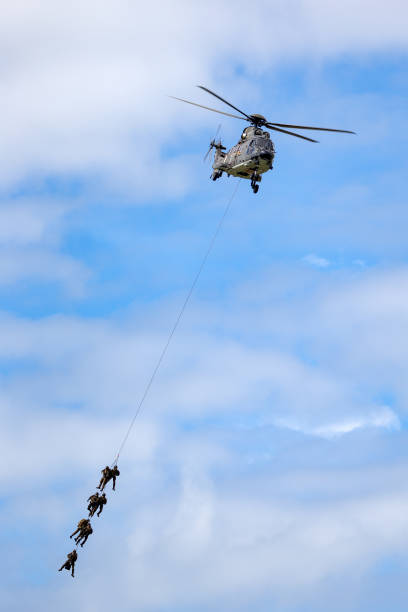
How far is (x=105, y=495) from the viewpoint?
74.8 meters

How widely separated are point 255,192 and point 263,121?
7.22 meters

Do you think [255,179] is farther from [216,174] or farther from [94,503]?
[94,503]

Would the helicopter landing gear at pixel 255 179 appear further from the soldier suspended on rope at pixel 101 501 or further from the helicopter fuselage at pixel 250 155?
the soldier suspended on rope at pixel 101 501

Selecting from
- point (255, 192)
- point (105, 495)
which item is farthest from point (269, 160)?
point (105, 495)

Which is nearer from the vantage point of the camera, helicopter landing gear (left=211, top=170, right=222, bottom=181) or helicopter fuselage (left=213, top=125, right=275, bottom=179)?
helicopter fuselage (left=213, top=125, right=275, bottom=179)

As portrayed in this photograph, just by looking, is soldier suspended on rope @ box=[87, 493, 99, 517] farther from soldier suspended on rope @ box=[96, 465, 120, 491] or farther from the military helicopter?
the military helicopter

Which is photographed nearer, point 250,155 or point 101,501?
point 101,501

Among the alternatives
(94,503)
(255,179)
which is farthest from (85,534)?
(255,179)

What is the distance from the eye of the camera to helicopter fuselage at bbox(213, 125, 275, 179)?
87.1 meters

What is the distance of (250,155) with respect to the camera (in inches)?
3457

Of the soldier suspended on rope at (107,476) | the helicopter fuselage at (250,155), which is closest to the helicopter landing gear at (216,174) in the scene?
the helicopter fuselage at (250,155)

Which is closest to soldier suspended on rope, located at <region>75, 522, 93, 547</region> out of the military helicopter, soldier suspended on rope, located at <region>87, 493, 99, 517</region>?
soldier suspended on rope, located at <region>87, 493, 99, 517</region>

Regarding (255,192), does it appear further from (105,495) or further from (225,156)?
(105,495)

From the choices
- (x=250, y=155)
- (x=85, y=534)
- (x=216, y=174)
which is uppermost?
(x=216, y=174)
